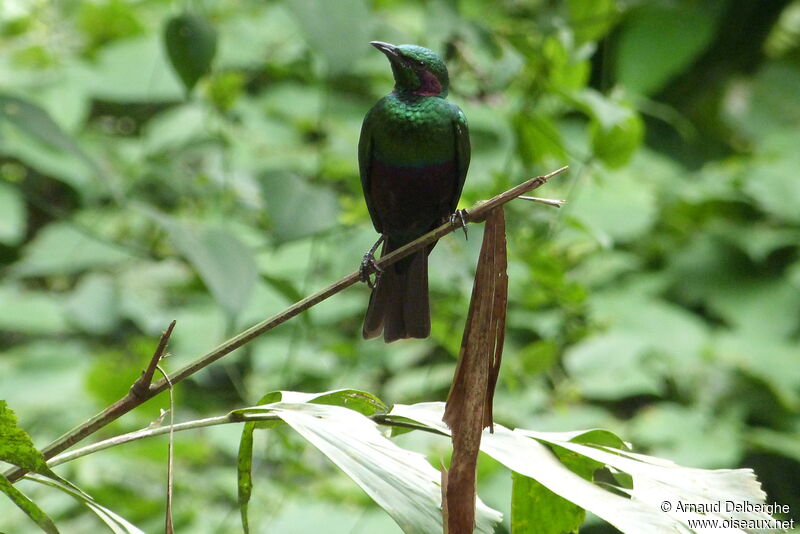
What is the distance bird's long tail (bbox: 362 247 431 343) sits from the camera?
3.41 feet

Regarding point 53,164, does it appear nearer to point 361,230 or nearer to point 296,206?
point 361,230

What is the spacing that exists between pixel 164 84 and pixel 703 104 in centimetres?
277

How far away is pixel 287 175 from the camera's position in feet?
6.19

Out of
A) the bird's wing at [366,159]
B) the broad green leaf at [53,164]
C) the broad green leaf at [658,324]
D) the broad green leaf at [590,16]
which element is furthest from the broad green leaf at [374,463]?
the broad green leaf at [53,164]

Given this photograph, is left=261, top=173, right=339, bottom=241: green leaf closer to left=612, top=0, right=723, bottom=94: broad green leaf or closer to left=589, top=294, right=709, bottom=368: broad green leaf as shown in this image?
left=589, top=294, right=709, bottom=368: broad green leaf

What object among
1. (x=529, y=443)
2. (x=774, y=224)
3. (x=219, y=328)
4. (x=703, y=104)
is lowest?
(x=529, y=443)

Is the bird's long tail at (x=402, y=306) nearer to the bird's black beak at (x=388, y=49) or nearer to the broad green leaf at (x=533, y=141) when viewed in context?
the bird's black beak at (x=388, y=49)

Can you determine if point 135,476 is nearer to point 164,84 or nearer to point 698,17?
point 164,84

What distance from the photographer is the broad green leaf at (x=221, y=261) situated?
5.64ft

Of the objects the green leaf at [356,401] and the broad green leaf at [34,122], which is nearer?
the green leaf at [356,401]

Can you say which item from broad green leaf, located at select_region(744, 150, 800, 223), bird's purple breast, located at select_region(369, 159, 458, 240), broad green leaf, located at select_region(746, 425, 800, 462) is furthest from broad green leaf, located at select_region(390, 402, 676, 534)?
broad green leaf, located at select_region(744, 150, 800, 223)

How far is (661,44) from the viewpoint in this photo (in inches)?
184

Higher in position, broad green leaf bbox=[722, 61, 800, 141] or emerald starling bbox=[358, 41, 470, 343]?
broad green leaf bbox=[722, 61, 800, 141]

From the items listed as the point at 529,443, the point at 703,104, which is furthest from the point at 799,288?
the point at 529,443
